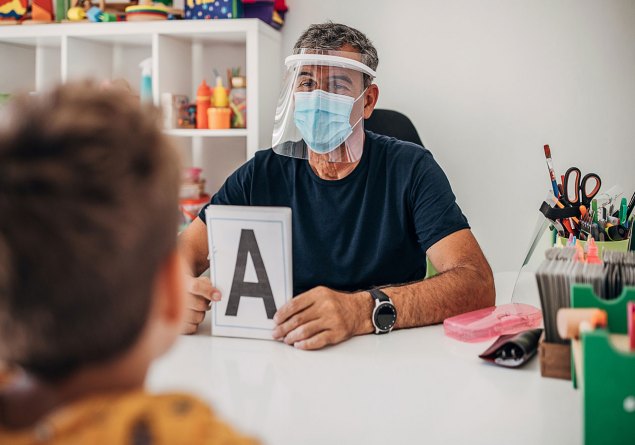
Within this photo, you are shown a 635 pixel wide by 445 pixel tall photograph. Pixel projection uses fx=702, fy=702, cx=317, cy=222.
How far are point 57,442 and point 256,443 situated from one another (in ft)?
0.55

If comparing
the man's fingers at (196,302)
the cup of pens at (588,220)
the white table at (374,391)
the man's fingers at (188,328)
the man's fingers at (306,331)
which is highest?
the cup of pens at (588,220)

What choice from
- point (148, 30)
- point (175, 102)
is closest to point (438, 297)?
point (175, 102)

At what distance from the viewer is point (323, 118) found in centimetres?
188

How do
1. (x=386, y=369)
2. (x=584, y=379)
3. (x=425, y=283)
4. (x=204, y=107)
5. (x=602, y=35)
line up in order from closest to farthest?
(x=584, y=379)
(x=386, y=369)
(x=425, y=283)
(x=602, y=35)
(x=204, y=107)

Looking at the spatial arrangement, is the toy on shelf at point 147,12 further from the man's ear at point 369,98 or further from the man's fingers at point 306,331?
the man's fingers at point 306,331

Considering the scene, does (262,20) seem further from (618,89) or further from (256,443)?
(256,443)

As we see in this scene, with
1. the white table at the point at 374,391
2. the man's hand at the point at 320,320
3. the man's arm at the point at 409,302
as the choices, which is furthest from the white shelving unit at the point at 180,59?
the white table at the point at 374,391

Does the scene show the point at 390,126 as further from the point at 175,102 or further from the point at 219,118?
the point at 175,102

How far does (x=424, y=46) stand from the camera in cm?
289

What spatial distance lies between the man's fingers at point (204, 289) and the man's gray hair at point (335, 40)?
2.41ft

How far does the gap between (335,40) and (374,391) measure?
107cm

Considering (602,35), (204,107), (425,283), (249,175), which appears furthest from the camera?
(204,107)

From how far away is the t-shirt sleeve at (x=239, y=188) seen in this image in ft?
6.66

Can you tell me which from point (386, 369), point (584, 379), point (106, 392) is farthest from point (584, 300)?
point (106, 392)
